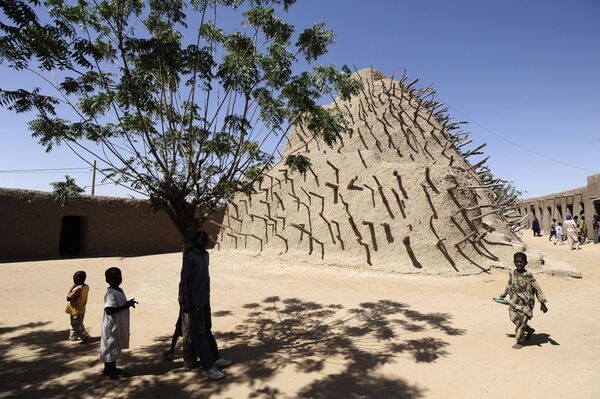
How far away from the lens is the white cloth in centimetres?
422

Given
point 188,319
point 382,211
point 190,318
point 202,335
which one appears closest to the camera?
point 202,335

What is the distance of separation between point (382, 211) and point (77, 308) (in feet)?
32.0

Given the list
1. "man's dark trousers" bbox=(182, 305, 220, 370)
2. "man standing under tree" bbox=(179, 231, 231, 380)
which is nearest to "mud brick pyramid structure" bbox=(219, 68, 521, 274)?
"man standing under tree" bbox=(179, 231, 231, 380)

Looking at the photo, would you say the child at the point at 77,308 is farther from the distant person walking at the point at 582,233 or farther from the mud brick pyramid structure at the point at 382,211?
the distant person walking at the point at 582,233

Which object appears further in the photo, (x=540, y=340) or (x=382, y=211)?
Answer: (x=382, y=211)

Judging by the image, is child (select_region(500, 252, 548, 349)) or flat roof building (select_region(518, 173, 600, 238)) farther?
flat roof building (select_region(518, 173, 600, 238))

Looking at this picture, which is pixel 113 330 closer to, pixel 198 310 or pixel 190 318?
pixel 190 318

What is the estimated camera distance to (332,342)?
5598 mm

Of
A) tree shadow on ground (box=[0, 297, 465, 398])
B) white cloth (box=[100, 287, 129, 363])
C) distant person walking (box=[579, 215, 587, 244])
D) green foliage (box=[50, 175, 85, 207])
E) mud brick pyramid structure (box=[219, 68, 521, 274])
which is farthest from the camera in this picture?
distant person walking (box=[579, 215, 587, 244])

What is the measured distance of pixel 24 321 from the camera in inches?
262

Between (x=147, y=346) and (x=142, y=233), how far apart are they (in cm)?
1335

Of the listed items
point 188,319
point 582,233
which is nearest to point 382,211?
point 188,319

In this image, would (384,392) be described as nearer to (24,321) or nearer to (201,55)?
(201,55)

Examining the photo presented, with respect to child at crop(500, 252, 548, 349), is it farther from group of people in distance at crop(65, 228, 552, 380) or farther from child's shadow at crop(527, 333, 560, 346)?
group of people in distance at crop(65, 228, 552, 380)
